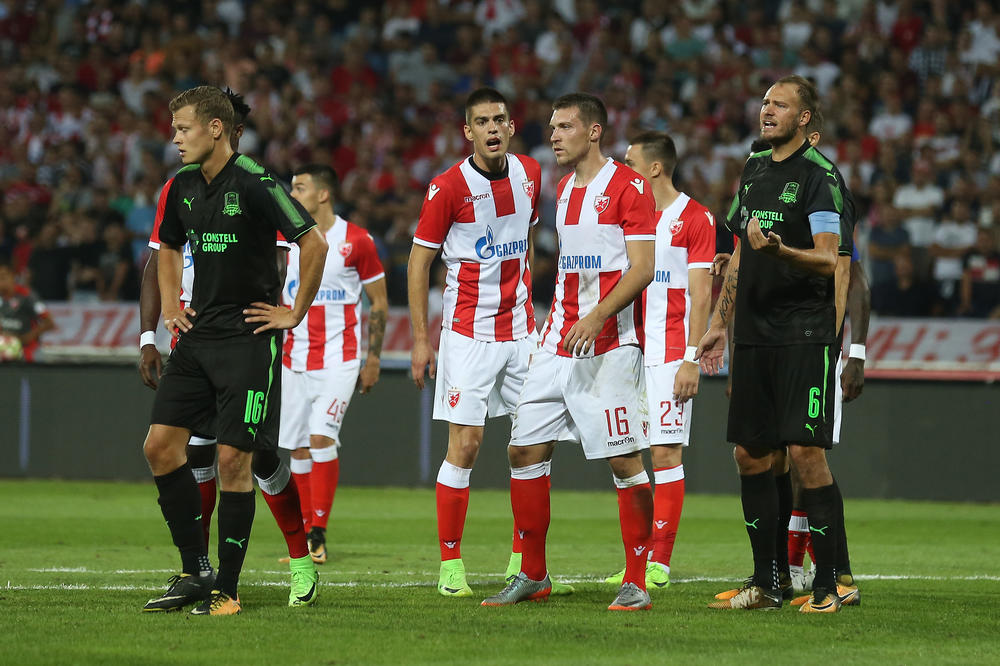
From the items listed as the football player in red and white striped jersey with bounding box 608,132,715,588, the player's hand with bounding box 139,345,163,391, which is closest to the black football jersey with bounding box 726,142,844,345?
the football player in red and white striped jersey with bounding box 608,132,715,588

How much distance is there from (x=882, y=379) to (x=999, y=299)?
6.96 feet

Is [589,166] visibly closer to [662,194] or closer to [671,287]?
[662,194]

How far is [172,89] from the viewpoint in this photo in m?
21.1

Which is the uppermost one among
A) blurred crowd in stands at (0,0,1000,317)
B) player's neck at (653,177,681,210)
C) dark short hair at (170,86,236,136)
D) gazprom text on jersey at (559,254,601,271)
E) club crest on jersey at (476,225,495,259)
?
blurred crowd in stands at (0,0,1000,317)

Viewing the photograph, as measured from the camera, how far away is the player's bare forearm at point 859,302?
295 inches

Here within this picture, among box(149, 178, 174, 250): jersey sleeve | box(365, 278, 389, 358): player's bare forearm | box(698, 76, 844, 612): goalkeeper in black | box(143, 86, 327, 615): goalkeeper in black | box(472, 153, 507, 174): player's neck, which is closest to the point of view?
box(143, 86, 327, 615): goalkeeper in black

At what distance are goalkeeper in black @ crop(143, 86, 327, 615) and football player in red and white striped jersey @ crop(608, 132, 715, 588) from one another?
8.34 feet

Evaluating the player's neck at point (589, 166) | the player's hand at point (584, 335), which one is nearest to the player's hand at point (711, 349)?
the player's hand at point (584, 335)

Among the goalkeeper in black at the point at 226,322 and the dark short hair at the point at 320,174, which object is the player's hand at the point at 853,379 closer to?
the goalkeeper in black at the point at 226,322

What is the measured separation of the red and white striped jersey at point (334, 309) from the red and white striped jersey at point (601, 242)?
10.7 ft

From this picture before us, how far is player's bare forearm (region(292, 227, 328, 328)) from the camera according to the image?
6480mm

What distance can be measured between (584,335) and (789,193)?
3.91ft

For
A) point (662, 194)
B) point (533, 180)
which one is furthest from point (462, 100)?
point (533, 180)

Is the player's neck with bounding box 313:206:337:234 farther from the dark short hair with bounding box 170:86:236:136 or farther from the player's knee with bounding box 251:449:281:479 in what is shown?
the player's knee with bounding box 251:449:281:479
